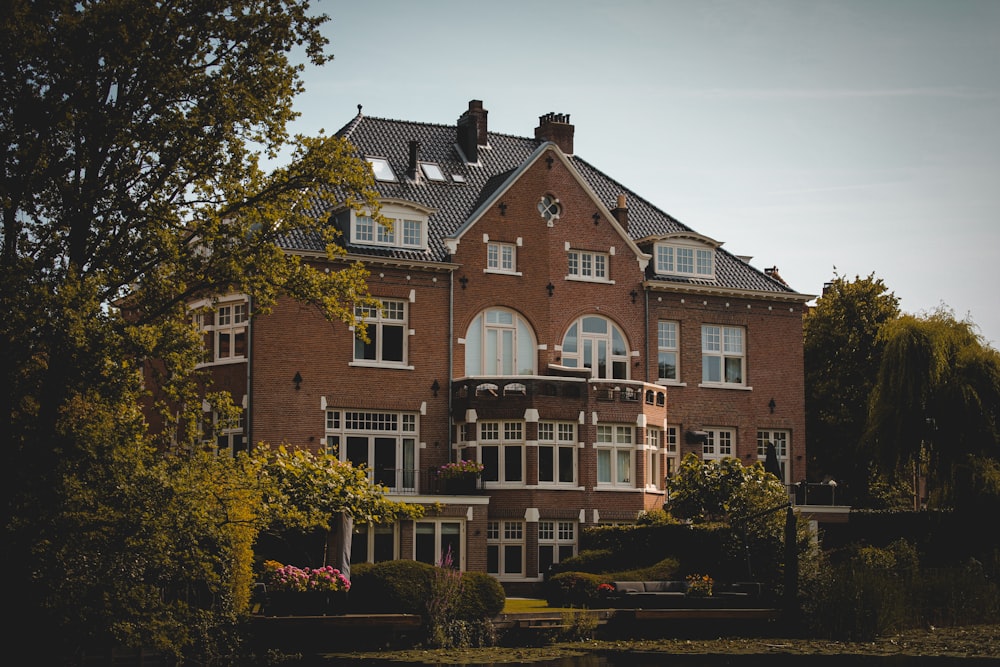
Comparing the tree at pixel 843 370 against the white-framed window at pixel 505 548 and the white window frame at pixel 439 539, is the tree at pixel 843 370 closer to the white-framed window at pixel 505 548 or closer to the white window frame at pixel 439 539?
the white-framed window at pixel 505 548

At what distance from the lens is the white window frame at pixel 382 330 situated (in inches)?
1555

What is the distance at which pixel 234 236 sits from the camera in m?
24.5

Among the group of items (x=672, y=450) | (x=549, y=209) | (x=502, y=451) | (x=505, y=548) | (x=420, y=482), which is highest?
(x=549, y=209)

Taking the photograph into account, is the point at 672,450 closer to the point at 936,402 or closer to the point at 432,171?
the point at 936,402

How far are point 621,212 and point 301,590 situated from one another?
20960 mm

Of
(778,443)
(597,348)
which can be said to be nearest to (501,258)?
(597,348)

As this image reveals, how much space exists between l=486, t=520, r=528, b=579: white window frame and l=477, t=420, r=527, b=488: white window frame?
1.19 metres

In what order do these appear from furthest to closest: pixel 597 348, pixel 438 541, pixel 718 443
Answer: pixel 718 443, pixel 597 348, pixel 438 541

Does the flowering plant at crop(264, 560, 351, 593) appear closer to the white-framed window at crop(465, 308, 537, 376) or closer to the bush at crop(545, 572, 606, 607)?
the bush at crop(545, 572, 606, 607)

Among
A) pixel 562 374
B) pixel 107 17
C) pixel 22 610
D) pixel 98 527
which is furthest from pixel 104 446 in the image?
pixel 562 374

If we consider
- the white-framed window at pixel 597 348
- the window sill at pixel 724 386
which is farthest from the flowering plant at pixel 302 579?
the window sill at pixel 724 386

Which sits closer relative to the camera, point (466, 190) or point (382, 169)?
point (382, 169)

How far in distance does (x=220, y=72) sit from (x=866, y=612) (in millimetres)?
17888

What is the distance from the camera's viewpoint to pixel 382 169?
139ft
